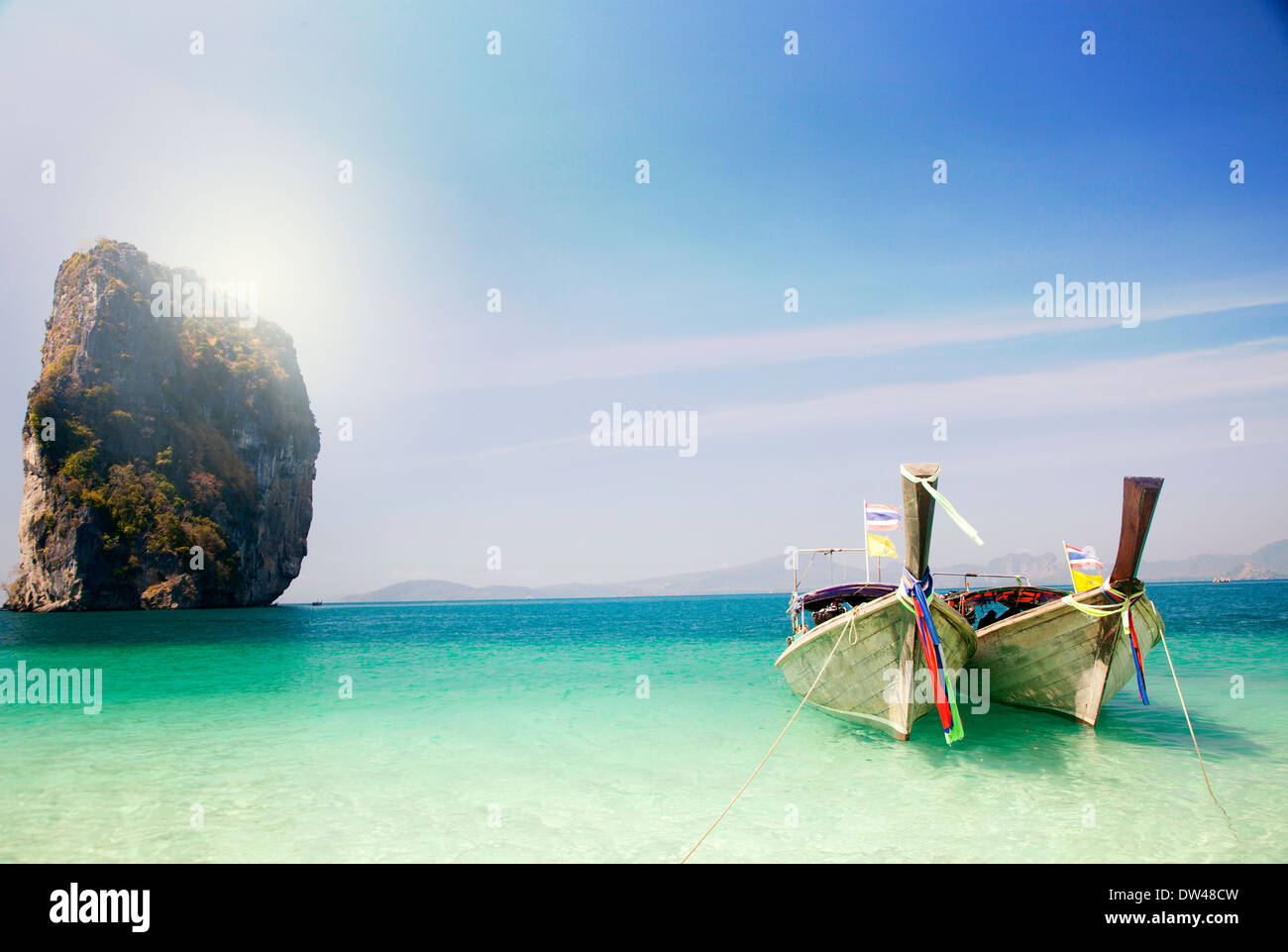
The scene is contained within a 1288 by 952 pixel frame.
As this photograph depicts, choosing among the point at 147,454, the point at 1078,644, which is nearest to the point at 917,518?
the point at 1078,644

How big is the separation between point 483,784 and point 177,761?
5360 mm

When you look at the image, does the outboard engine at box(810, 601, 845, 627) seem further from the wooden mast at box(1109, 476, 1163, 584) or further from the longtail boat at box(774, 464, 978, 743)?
the wooden mast at box(1109, 476, 1163, 584)

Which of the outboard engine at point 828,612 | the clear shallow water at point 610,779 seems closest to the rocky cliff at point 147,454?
the clear shallow water at point 610,779

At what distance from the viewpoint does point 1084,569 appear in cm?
1089

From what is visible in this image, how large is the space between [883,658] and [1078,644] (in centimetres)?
409

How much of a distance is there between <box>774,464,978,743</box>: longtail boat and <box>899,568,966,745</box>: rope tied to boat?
0.01 m

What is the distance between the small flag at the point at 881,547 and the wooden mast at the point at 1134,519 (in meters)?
3.15

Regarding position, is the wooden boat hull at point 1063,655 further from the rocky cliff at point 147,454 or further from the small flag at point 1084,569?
the rocky cliff at point 147,454

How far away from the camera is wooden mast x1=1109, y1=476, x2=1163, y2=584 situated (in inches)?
351

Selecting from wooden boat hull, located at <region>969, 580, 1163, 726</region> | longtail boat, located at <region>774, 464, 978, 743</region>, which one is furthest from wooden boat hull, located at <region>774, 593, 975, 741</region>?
wooden boat hull, located at <region>969, 580, 1163, 726</region>

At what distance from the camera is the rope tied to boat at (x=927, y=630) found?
30.9 feet

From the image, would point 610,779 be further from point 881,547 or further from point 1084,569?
point 1084,569
